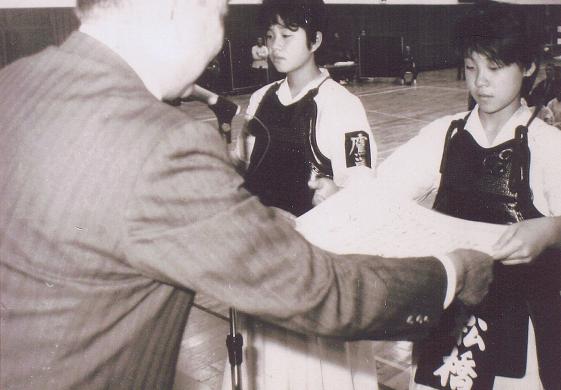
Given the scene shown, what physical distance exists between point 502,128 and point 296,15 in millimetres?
1037

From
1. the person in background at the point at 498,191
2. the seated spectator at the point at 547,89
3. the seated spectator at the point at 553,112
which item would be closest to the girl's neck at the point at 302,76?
the person in background at the point at 498,191

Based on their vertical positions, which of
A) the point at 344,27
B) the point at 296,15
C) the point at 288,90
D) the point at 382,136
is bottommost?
the point at 382,136

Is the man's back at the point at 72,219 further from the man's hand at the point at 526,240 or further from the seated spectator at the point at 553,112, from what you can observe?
the seated spectator at the point at 553,112

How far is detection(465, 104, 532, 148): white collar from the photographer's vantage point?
5.96ft

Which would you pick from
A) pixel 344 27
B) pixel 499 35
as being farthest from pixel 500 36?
pixel 344 27

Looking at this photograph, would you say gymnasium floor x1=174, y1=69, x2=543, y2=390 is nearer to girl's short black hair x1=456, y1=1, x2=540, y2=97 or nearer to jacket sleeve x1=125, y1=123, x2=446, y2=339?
girl's short black hair x1=456, y1=1, x2=540, y2=97

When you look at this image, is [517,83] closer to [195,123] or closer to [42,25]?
[195,123]

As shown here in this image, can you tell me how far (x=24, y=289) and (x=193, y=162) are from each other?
328mm

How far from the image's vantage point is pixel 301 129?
232cm

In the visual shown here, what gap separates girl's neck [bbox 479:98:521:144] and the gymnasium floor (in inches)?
48.7

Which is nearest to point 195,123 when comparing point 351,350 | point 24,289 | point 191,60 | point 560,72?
point 191,60

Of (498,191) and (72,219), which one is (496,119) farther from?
(72,219)

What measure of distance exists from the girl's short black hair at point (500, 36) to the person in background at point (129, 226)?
1.13m

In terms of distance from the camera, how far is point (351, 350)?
1801 millimetres
